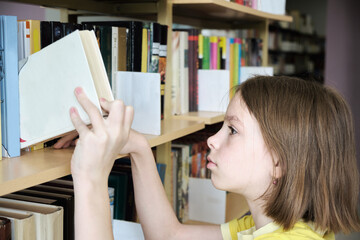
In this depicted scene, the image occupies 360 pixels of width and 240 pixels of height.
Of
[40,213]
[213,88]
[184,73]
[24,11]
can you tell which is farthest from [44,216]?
[24,11]

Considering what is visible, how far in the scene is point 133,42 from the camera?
3.89ft

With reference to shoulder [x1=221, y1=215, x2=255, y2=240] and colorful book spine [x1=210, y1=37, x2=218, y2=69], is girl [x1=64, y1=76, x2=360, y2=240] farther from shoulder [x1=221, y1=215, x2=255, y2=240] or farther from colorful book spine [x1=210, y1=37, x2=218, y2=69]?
colorful book spine [x1=210, y1=37, x2=218, y2=69]

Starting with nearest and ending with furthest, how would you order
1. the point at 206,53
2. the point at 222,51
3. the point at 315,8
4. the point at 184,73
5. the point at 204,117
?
1. the point at 204,117
2. the point at 184,73
3. the point at 206,53
4. the point at 222,51
5. the point at 315,8

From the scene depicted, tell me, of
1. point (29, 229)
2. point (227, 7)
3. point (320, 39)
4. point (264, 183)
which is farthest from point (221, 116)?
point (320, 39)

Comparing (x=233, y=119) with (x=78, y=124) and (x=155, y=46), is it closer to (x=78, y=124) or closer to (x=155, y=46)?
(x=155, y=46)

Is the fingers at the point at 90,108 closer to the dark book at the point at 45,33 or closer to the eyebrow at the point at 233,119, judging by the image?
the dark book at the point at 45,33

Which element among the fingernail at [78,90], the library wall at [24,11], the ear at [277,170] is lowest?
the ear at [277,170]

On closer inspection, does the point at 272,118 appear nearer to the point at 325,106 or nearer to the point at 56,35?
the point at 325,106

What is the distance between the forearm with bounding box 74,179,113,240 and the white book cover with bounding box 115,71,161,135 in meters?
0.35

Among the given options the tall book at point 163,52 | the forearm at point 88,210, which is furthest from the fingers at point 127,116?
the tall book at point 163,52

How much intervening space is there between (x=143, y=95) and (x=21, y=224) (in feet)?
1.53

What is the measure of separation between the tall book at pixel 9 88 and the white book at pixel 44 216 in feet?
0.34

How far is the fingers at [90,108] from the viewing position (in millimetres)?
768

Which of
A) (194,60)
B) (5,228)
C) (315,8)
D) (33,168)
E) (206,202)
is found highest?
(315,8)
